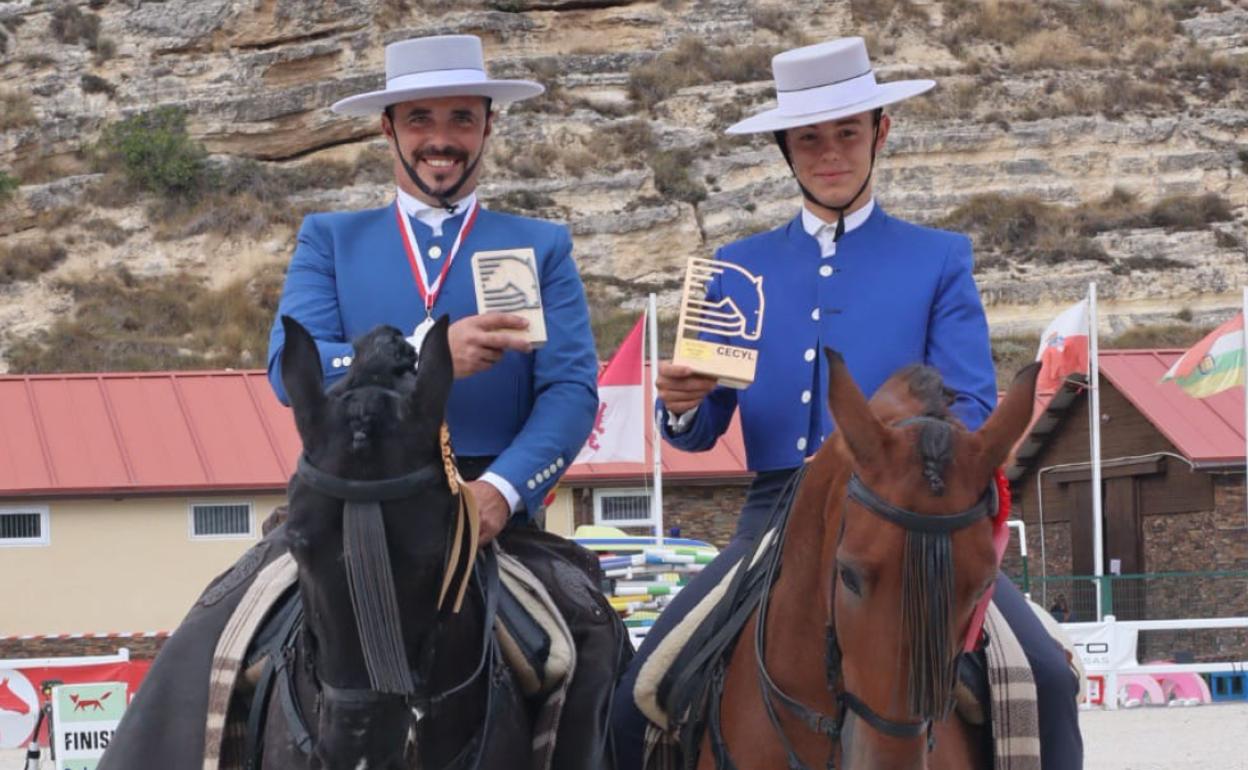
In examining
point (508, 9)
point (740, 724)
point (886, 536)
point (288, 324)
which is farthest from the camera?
point (508, 9)

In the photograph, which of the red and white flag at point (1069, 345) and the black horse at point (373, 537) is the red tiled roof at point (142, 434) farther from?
the black horse at point (373, 537)

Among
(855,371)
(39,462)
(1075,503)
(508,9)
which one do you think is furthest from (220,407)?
(508,9)

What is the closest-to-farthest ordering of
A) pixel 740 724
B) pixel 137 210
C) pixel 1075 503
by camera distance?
pixel 740 724, pixel 1075 503, pixel 137 210

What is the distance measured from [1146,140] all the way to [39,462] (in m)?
41.7

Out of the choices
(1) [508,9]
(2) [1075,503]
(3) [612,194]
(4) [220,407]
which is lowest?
(2) [1075,503]

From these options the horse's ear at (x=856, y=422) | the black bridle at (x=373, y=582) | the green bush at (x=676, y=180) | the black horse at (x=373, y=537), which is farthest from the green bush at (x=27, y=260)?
the horse's ear at (x=856, y=422)

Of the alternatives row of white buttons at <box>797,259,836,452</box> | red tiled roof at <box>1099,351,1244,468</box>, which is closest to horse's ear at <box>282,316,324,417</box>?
row of white buttons at <box>797,259,836,452</box>

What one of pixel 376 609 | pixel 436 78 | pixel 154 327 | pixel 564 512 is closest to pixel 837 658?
pixel 376 609

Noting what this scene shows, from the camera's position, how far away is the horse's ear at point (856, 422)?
173 inches

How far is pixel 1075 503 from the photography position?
34.8 metres

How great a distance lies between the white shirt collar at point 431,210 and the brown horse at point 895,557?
5.97 feet

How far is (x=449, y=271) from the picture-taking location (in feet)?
20.2

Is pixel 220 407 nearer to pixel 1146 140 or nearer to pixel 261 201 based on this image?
pixel 261 201

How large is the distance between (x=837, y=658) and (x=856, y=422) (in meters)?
0.65
